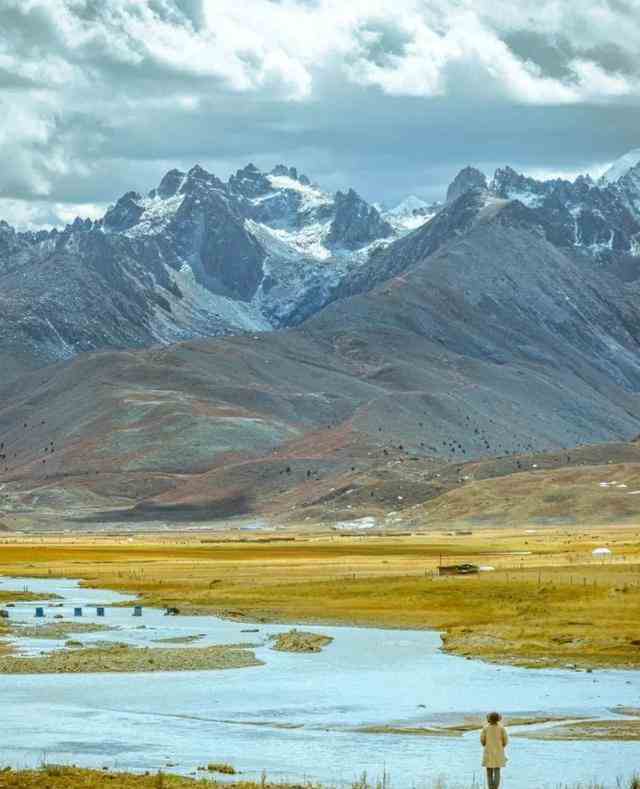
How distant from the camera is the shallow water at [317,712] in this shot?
53.1 m

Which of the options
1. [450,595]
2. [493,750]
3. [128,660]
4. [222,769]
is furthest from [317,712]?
[450,595]

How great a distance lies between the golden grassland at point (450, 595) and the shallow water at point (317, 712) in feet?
14.2

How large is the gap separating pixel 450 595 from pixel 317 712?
144 feet

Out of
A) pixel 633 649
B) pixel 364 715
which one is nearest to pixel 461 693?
pixel 364 715

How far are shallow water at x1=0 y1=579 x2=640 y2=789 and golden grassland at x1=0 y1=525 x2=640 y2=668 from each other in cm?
432

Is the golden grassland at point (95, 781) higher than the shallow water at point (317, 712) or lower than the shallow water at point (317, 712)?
lower

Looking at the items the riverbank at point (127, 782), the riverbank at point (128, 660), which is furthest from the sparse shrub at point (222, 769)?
the riverbank at point (128, 660)

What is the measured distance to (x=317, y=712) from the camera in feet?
212

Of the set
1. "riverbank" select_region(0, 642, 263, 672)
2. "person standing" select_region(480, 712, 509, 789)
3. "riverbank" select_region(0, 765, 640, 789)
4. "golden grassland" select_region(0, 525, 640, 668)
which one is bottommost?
"riverbank" select_region(0, 765, 640, 789)

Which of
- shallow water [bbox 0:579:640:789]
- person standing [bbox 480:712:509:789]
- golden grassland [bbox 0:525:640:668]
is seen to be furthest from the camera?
golden grassland [bbox 0:525:640:668]

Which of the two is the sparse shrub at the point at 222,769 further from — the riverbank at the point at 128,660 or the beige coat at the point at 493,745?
the riverbank at the point at 128,660

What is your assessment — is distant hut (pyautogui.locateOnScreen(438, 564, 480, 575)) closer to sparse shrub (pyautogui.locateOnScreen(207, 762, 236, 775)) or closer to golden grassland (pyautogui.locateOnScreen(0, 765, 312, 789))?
sparse shrub (pyautogui.locateOnScreen(207, 762, 236, 775))

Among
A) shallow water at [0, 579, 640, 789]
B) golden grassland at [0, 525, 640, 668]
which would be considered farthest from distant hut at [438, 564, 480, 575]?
shallow water at [0, 579, 640, 789]

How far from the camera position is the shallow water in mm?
53125
